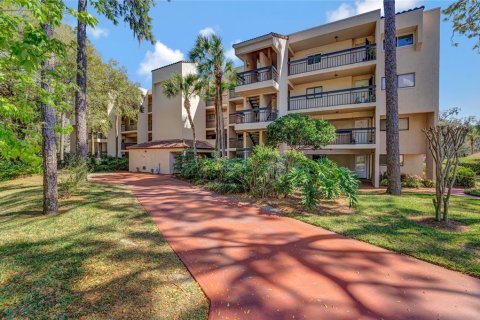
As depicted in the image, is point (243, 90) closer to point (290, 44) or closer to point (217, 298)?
point (290, 44)

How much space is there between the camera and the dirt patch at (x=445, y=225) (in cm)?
630

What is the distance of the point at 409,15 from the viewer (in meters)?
15.0

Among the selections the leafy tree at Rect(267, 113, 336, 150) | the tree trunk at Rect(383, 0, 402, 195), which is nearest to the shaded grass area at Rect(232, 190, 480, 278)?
the tree trunk at Rect(383, 0, 402, 195)

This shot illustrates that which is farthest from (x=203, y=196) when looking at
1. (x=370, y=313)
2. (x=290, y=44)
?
(x=290, y=44)

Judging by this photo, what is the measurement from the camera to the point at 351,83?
55.5 feet

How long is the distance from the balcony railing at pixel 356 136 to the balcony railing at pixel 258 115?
490 cm

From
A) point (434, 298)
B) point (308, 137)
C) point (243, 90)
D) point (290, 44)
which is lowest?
point (434, 298)

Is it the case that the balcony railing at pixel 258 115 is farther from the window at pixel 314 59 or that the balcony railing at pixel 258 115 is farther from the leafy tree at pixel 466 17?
the leafy tree at pixel 466 17

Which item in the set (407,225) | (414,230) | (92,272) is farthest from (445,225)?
(92,272)

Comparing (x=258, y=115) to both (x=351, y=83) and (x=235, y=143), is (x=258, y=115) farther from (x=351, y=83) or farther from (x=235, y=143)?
(x=351, y=83)

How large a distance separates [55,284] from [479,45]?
65.9 ft

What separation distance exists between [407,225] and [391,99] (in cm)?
759

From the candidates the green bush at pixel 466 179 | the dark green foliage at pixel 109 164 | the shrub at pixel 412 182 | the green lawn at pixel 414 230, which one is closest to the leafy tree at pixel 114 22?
the green lawn at pixel 414 230

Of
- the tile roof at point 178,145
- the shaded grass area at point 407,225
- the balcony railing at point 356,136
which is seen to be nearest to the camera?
the shaded grass area at point 407,225
